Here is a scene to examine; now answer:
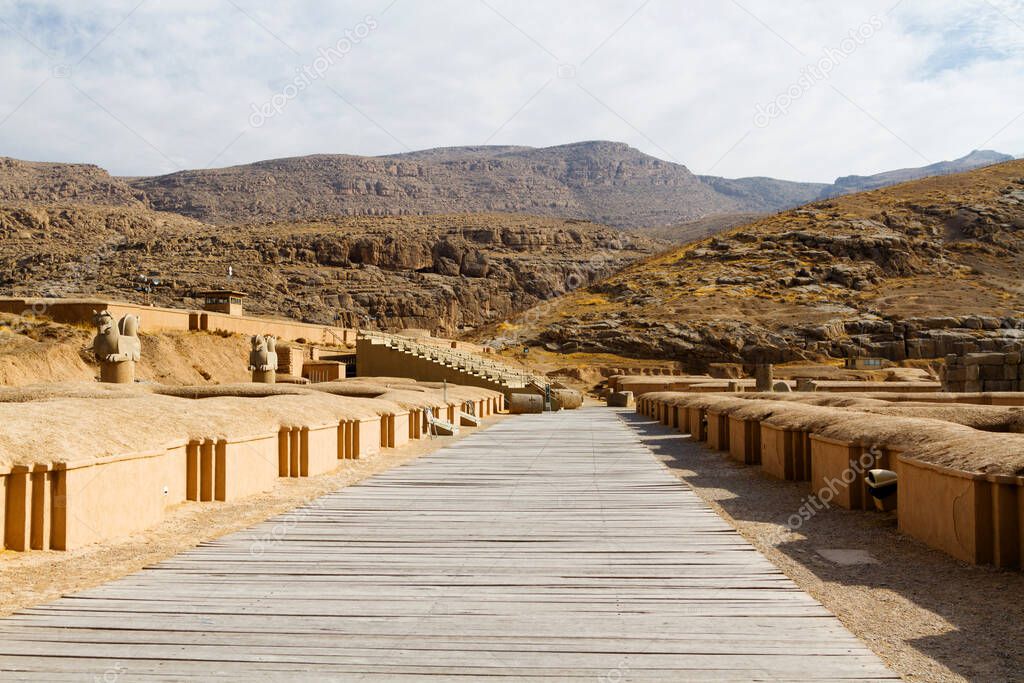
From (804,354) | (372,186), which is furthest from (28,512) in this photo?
(372,186)

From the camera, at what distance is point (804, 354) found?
61.6 meters

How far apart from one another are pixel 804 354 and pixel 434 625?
61.2 meters

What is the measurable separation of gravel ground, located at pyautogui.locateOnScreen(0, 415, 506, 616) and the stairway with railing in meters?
27.0

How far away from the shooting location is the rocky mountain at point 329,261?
274ft

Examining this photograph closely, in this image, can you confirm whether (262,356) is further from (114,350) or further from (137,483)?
(137,483)

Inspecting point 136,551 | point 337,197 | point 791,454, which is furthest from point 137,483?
point 337,197

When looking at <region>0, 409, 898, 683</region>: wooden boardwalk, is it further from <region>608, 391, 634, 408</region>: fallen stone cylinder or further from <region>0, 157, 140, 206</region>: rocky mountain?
<region>0, 157, 140, 206</region>: rocky mountain

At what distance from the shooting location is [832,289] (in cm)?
7231

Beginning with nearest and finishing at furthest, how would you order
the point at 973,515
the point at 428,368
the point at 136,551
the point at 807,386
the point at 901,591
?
1. the point at 901,591
2. the point at 973,515
3. the point at 136,551
4. the point at 807,386
5. the point at 428,368

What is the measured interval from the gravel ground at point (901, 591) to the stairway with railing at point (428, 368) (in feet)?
94.7

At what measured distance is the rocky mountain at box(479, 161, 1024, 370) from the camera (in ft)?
A: 206

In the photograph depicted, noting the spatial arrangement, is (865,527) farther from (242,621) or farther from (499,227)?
(499,227)

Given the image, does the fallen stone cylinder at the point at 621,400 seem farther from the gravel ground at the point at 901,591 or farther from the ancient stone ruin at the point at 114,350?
the gravel ground at the point at 901,591

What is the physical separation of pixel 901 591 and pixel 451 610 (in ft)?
11.4
